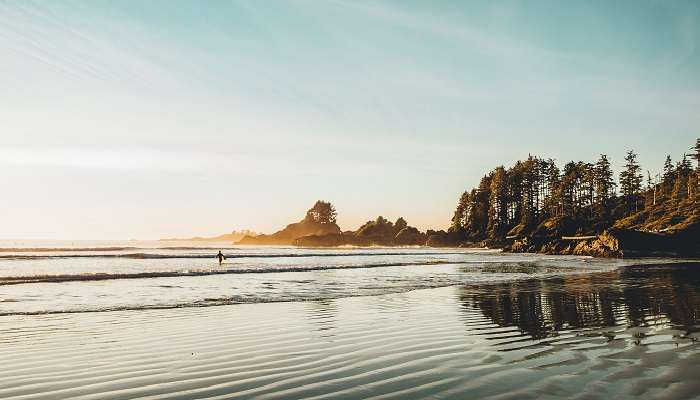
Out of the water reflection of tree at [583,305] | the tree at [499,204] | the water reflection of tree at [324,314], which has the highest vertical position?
the tree at [499,204]

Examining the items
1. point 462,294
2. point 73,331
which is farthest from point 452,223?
point 73,331

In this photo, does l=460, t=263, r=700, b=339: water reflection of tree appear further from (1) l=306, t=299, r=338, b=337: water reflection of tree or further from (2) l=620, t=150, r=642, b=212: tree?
(2) l=620, t=150, r=642, b=212: tree

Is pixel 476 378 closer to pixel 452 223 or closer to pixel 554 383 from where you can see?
pixel 554 383

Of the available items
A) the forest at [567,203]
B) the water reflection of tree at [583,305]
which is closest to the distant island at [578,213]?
the forest at [567,203]

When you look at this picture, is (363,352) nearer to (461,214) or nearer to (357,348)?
(357,348)

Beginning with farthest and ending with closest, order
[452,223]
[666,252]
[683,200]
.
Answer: [452,223]
[683,200]
[666,252]

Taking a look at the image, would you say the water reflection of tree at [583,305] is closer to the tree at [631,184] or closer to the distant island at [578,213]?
the distant island at [578,213]

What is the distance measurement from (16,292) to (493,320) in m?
24.0

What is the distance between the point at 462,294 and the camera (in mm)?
21906

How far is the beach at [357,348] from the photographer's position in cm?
721

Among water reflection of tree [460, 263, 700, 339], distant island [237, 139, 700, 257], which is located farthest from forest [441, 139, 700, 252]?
water reflection of tree [460, 263, 700, 339]

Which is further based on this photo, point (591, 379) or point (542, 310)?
point (542, 310)

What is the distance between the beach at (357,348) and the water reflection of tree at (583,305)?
8cm

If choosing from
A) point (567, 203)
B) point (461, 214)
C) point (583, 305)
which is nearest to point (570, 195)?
point (567, 203)
